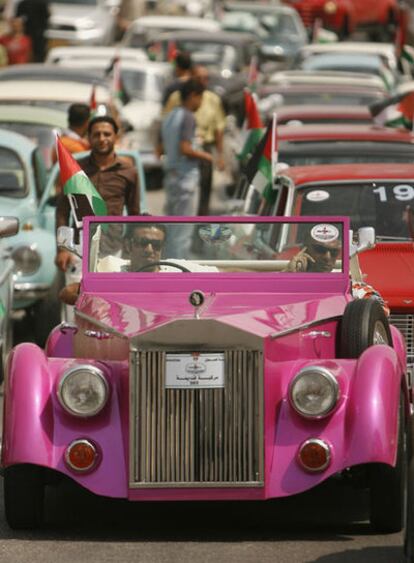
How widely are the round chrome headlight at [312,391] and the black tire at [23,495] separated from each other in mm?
1228

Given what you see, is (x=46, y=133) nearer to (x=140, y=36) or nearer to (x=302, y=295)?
(x=302, y=295)

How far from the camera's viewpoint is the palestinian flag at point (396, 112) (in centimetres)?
1877

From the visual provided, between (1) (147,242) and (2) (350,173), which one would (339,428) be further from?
(2) (350,173)

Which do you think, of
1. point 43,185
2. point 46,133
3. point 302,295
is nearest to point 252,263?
point 302,295

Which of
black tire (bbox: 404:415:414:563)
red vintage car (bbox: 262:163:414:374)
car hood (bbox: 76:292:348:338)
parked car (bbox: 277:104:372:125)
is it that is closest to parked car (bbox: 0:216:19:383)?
red vintage car (bbox: 262:163:414:374)

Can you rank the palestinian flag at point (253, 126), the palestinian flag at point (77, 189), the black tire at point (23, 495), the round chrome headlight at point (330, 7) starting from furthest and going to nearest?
the round chrome headlight at point (330, 7), the palestinian flag at point (253, 126), the palestinian flag at point (77, 189), the black tire at point (23, 495)

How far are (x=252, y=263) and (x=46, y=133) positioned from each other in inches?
335

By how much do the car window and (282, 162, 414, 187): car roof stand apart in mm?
3364

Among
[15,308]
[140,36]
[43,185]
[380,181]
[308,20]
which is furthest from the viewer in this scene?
[308,20]

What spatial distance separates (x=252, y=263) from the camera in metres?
10.0

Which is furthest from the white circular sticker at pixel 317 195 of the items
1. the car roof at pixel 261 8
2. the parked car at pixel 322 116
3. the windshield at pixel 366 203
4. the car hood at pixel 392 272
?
the car roof at pixel 261 8

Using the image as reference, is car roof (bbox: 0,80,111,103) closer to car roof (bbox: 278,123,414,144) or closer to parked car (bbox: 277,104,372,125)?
parked car (bbox: 277,104,372,125)

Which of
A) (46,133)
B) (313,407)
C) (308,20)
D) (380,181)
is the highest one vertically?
(313,407)

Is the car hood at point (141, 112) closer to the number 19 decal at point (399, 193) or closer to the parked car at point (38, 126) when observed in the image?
the parked car at point (38, 126)
